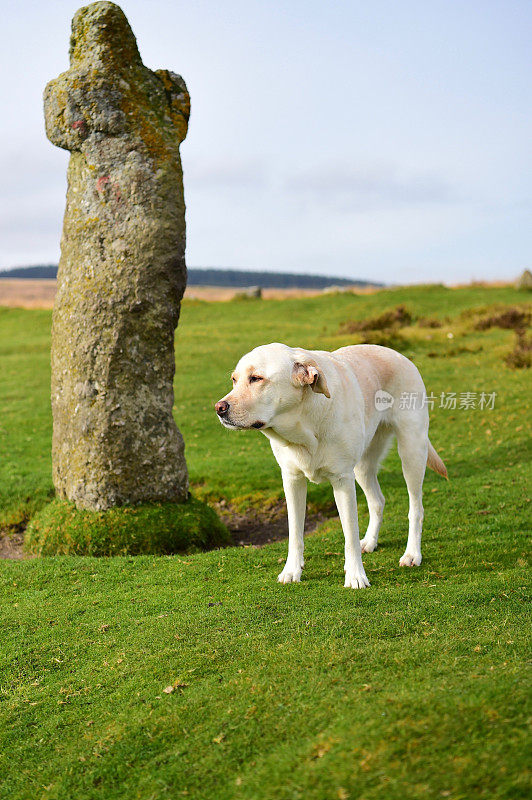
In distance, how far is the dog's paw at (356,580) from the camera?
23.4 ft

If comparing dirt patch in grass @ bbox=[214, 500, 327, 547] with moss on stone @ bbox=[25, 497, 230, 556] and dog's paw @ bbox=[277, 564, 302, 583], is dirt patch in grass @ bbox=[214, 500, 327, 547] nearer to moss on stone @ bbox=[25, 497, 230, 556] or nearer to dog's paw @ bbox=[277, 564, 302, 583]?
moss on stone @ bbox=[25, 497, 230, 556]

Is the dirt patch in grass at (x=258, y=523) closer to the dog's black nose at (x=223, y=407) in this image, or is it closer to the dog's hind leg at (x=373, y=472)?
the dog's hind leg at (x=373, y=472)

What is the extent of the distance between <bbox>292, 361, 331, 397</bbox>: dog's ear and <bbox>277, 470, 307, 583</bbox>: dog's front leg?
1.03 m

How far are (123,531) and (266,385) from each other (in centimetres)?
429

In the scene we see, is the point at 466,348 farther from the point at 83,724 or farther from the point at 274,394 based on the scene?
the point at 83,724

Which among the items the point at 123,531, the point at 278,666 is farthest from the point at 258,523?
the point at 278,666

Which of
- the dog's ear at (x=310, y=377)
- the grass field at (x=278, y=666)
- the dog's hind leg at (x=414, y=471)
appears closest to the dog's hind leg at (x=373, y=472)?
the dog's hind leg at (x=414, y=471)

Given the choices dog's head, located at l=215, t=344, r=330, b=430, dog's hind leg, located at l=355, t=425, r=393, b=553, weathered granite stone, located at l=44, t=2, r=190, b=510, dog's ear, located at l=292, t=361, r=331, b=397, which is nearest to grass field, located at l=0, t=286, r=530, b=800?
dog's hind leg, located at l=355, t=425, r=393, b=553

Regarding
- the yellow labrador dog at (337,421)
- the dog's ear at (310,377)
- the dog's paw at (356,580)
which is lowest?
the dog's paw at (356,580)

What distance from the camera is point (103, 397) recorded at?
9.76 metres

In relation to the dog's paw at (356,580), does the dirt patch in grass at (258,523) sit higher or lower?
lower

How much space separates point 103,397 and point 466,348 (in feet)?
56.7

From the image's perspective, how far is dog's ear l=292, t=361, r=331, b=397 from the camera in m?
6.29

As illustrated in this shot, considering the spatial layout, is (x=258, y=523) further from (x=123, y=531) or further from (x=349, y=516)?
(x=349, y=516)
